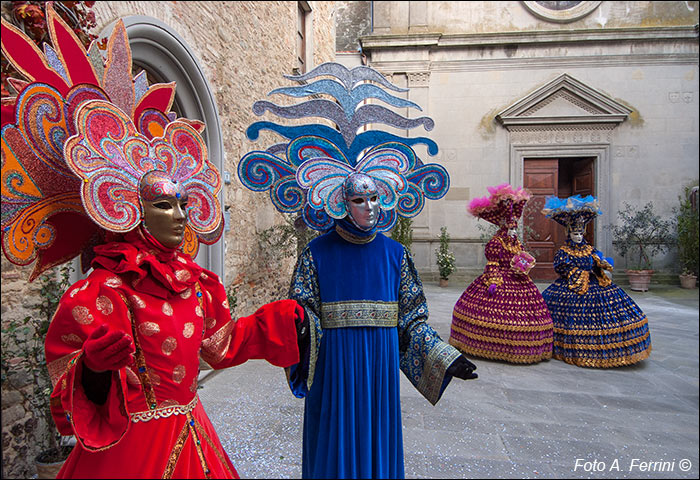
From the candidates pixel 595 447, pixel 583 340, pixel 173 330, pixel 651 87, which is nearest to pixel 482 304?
pixel 583 340

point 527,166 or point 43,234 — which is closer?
point 43,234

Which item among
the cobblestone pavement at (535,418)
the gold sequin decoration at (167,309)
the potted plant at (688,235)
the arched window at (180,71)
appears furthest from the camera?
the potted plant at (688,235)

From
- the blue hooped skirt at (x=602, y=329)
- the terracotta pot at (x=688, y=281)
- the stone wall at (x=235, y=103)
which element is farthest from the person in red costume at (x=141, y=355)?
the terracotta pot at (x=688, y=281)

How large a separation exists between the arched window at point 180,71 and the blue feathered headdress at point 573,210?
14.2 feet

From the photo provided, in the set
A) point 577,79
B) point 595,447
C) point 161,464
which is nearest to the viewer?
point 161,464

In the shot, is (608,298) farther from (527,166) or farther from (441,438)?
(527,166)

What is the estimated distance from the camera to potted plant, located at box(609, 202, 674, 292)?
5559 mm

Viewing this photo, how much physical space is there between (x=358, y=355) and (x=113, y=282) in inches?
46.7

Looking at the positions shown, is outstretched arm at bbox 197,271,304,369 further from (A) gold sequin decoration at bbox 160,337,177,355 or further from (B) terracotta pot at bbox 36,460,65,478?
(B) terracotta pot at bbox 36,460,65,478

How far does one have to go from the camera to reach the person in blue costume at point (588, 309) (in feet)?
15.3

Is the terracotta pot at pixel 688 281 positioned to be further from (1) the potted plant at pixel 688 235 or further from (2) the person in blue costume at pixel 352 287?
(2) the person in blue costume at pixel 352 287

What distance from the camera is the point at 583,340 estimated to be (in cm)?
476

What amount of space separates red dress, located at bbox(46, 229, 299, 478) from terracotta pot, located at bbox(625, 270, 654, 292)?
5.48 m

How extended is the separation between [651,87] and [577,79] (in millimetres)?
1640
